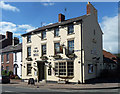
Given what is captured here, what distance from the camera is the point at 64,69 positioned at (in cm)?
1955

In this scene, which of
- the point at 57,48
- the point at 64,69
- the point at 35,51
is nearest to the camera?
the point at 64,69

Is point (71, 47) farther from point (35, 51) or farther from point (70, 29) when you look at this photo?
point (35, 51)

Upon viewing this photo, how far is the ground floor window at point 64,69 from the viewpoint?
19055mm

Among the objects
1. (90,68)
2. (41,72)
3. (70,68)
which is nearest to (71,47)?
(70,68)

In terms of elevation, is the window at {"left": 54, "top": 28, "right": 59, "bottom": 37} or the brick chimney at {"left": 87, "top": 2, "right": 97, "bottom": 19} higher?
the brick chimney at {"left": 87, "top": 2, "right": 97, "bottom": 19}

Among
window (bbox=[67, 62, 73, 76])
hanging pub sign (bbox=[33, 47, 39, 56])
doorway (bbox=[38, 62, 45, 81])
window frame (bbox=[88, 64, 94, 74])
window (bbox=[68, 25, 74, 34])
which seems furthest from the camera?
hanging pub sign (bbox=[33, 47, 39, 56])

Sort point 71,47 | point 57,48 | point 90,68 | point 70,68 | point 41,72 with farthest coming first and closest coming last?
point 41,72 → point 57,48 → point 90,68 → point 71,47 → point 70,68

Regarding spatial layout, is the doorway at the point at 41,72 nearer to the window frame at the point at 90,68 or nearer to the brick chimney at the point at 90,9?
the window frame at the point at 90,68

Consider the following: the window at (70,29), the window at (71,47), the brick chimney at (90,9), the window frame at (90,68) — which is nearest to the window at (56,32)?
the window at (70,29)

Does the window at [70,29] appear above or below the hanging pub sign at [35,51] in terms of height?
above

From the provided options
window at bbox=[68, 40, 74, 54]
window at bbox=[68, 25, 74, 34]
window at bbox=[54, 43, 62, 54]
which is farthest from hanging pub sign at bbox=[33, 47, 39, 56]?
window at bbox=[68, 25, 74, 34]

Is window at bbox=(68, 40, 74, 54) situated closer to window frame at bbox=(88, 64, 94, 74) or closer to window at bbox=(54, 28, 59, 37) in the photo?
window at bbox=(54, 28, 59, 37)

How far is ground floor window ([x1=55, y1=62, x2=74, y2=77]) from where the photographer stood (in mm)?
19055

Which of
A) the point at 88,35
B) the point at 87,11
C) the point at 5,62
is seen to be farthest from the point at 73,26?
the point at 5,62
